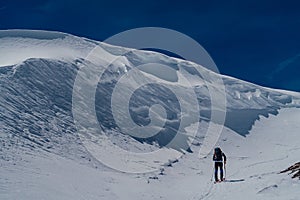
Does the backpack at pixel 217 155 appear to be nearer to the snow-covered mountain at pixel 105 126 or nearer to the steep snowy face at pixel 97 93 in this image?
the snow-covered mountain at pixel 105 126

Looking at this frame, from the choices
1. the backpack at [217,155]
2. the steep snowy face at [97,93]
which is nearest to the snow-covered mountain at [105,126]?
the steep snowy face at [97,93]

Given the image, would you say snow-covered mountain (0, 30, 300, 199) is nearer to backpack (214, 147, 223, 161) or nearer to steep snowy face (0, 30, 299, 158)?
steep snowy face (0, 30, 299, 158)

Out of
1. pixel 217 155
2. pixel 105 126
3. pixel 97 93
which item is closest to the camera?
pixel 217 155

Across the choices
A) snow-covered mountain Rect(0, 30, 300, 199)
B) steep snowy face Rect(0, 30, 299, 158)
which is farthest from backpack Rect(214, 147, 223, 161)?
steep snowy face Rect(0, 30, 299, 158)

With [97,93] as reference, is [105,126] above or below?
below

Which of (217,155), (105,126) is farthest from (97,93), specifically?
(217,155)

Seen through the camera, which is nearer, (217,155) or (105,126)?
(217,155)

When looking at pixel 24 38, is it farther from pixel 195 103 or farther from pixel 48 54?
→ pixel 195 103

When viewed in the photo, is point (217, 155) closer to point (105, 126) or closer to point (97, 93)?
point (105, 126)

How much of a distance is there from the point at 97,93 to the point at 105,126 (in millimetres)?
5648

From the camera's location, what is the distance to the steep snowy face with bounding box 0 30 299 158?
2428 cm

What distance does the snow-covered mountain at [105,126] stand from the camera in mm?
17250

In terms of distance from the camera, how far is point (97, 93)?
110 ft

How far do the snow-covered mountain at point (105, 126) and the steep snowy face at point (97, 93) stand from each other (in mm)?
100
